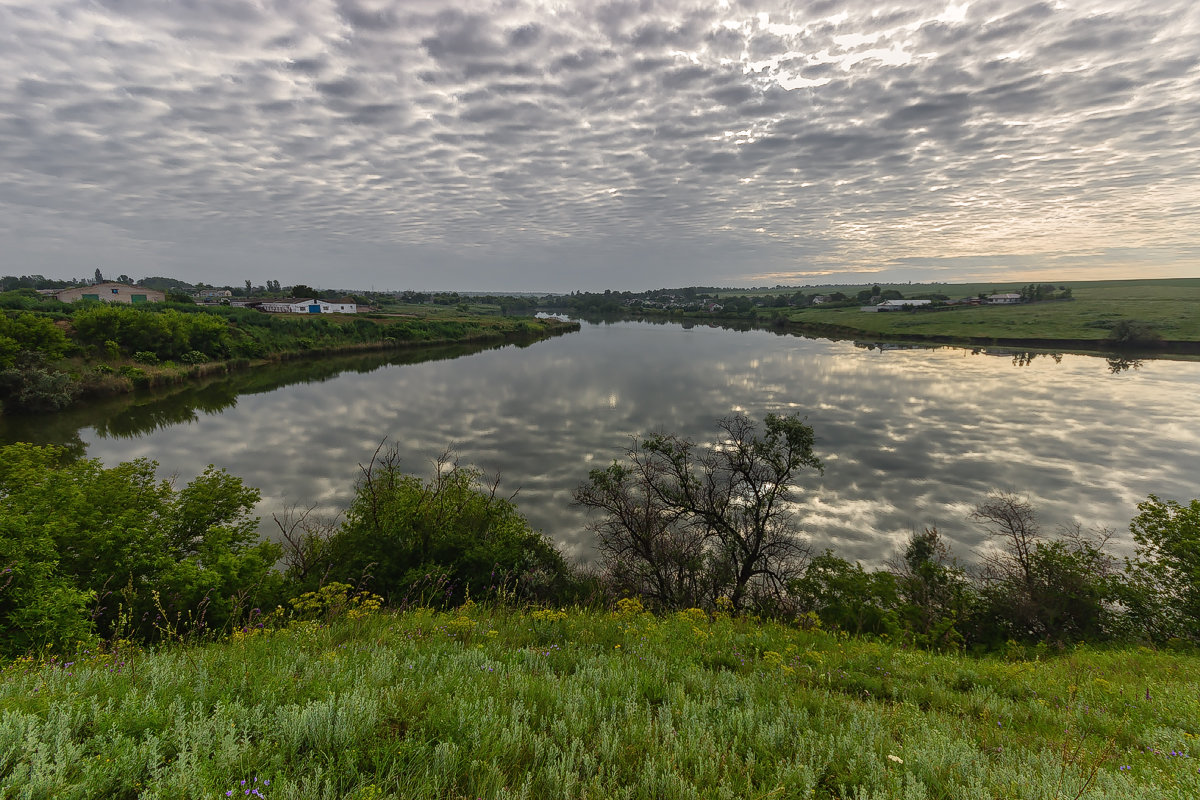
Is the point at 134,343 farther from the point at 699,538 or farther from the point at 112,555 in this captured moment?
the point at 699,538

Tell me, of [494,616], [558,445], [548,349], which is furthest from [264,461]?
[548,349]

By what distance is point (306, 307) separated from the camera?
11781 centimetres

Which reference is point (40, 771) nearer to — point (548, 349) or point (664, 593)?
point (664, 593)

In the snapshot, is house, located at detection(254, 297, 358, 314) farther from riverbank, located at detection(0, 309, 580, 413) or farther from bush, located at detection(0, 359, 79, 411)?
bush, located at detection(0, 359, 79, 411)

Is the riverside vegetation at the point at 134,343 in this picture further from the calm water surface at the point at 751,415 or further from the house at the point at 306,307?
the house at the point at 306,307

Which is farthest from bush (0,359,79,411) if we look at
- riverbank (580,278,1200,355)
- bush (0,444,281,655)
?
riverbank (580,278,1200,355)

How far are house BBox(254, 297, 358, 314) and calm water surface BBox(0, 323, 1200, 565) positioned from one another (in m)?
61.6

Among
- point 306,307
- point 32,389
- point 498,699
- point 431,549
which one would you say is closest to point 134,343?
point 32,389

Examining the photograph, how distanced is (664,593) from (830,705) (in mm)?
12799

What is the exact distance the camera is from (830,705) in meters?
4.68

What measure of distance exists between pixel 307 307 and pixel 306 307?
27 centimetres

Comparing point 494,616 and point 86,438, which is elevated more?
point 494,616

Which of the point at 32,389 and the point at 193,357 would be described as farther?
the point at 193,357

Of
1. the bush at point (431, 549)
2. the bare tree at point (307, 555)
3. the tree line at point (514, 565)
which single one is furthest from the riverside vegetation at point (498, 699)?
the bush at point (431, 549)
